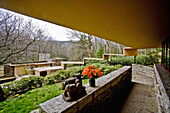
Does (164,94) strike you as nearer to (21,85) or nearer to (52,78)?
(52,78)

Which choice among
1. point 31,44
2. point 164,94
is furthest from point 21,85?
point 164,94

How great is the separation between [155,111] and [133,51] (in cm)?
373

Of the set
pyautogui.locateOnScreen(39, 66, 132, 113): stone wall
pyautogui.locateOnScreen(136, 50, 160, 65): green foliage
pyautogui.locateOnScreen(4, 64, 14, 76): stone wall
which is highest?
pyautogui.locateOnScreen(136, 50, 160, 65): green foliage

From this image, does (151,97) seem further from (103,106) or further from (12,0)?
(12,0)

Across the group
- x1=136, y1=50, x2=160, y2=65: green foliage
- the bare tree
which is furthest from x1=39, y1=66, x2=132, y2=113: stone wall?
x1=136, y1=50, x2=160, y2=65: green foliage

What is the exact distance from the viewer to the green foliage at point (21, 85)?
10.9 ft

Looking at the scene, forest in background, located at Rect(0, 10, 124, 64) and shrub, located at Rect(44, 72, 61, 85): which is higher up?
forest in background, located at Rect(0, 10, 124, 64)

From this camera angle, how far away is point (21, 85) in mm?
3588

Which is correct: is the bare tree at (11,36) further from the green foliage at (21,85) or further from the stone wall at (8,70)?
the stone wall at (8,70)

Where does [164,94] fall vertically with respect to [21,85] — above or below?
above

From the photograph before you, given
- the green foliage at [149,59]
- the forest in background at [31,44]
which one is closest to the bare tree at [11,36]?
the forest in background at [31,44]

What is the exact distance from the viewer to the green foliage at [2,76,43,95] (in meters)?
3.32

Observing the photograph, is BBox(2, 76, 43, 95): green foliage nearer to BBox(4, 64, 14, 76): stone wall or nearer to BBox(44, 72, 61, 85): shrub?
BBox(44, 72, 61, 85): shrub

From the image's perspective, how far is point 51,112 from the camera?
35.0 inches
